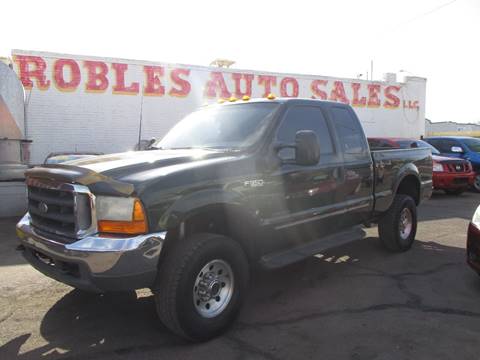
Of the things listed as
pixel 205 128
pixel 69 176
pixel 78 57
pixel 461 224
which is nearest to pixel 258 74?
pixel 78 57

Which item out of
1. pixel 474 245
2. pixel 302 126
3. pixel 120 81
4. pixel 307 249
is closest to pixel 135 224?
pixel 307 249

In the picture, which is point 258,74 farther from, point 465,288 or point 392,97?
point 465,288

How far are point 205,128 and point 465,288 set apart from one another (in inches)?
125

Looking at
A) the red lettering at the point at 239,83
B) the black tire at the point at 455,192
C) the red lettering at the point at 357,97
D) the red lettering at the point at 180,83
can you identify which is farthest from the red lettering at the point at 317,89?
the black tire at the point at 455,192

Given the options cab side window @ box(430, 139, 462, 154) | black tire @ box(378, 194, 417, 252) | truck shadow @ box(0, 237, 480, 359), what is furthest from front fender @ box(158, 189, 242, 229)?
cab side window @ box(430, 139, 462, 154)

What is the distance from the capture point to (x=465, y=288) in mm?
4559

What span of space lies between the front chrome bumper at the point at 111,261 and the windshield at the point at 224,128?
1345 millimetres

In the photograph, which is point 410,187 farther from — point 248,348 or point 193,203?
point 193,203

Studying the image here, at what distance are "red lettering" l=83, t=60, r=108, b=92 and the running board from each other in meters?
11.5

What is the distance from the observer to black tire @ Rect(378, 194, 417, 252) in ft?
19.1

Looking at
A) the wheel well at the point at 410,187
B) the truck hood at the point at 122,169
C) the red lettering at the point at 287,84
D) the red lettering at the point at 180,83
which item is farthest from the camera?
the red lettering at the point at 287,84

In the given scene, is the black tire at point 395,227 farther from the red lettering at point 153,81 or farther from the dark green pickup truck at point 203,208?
the red lettering at point 153,81

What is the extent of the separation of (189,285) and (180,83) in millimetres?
13082

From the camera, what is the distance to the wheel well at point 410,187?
20.6ft
